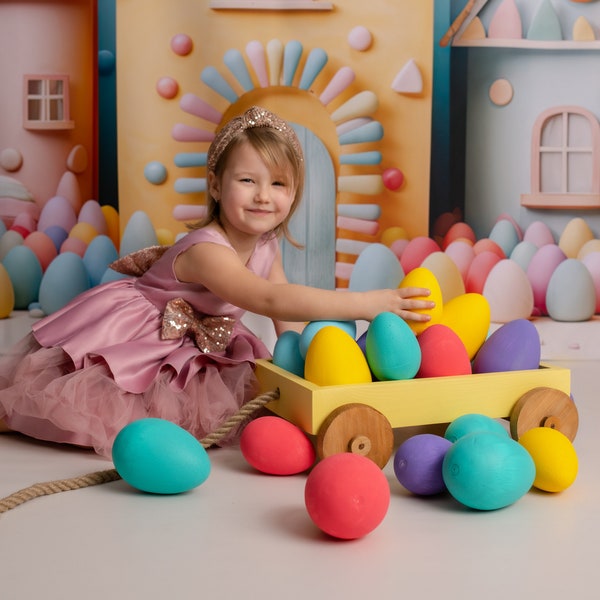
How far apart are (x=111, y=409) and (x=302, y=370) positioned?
327mm

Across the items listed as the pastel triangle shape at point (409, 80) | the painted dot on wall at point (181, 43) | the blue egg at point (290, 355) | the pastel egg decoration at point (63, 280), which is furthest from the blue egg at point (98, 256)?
the blue egg at point (290, 355)

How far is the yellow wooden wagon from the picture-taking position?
4.30ft

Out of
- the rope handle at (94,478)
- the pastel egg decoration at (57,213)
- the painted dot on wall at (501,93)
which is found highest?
the painted dot on wall at (501,93)

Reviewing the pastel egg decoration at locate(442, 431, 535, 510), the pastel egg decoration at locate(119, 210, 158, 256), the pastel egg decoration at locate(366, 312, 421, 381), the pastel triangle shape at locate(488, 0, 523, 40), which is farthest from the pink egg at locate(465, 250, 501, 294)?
the pastel egg decoration at locate(442, 431, 535, 510)

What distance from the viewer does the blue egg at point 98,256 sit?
2.65 metres

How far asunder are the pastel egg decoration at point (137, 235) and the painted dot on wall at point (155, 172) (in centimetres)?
11

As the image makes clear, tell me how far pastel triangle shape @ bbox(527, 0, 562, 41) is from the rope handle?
1.65 metres

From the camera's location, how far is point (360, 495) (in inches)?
41.2

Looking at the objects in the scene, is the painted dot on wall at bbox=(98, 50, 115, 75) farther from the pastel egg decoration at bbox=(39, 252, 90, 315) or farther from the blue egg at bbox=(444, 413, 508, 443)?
the blue egg at bbox=(444, 413, 508, 443)

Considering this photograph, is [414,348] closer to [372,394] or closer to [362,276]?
[372,394]

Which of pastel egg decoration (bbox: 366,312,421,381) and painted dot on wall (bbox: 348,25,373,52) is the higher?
painted dot on wall (bbox: 348,25,373,52)

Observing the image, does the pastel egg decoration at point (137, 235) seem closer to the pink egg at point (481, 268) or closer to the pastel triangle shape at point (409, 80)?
the pastel triangle shape at point (409, 80)

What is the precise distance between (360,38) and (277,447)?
5.53 feet

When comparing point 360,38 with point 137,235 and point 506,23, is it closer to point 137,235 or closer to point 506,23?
point 506,23
